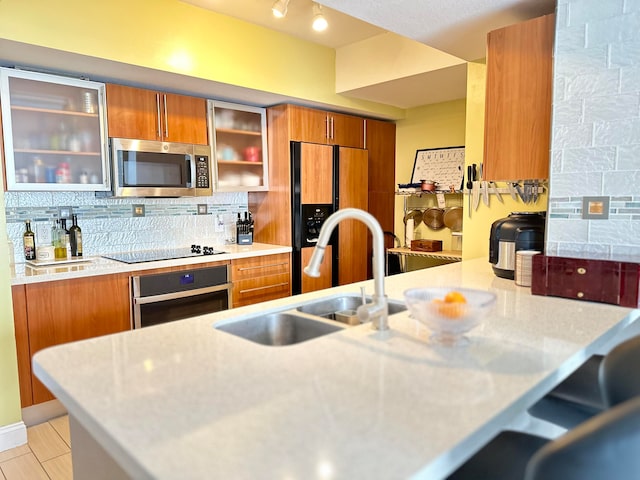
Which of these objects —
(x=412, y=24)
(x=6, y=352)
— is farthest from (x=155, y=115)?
(x=412, y=24)

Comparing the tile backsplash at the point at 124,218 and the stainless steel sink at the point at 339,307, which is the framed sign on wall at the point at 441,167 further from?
the stainless steel sink at the point at 339,307

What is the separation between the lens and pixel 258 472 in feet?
2.06

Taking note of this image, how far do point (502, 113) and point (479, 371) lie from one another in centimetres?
154

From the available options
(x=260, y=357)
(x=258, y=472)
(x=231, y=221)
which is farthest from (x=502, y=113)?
(x=231, y=221)

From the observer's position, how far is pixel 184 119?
10.6ft

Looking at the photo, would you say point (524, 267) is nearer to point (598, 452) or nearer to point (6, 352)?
point (598, 452)

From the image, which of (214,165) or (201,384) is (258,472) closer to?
(201,384)

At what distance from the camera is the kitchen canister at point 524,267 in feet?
6.36

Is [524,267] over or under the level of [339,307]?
over

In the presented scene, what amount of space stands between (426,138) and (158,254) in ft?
9.00

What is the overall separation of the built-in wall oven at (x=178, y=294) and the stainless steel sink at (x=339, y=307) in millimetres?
1503

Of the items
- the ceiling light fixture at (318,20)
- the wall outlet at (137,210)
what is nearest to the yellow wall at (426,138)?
the ceiling light fixture at (318,20)

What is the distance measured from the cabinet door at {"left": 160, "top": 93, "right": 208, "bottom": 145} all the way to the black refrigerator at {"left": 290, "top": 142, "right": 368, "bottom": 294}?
0.75 metres

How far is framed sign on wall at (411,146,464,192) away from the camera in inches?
160
